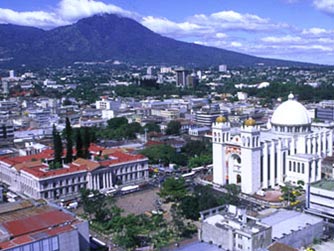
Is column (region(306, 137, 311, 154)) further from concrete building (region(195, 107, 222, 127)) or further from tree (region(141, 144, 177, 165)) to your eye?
concrete building (region(195, 107, 222, 127))

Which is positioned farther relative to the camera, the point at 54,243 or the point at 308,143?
the point at 308,143

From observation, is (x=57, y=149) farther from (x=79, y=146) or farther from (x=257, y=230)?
(x=257, y=230)

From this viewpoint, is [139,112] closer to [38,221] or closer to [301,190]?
[301,190]

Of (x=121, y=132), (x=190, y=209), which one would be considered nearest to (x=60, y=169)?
(x=190, y=209)

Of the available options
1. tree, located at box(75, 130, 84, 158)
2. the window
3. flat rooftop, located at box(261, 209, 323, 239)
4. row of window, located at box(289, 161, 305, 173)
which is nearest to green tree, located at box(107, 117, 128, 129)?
tree, located at box(75, 130, 84, 158)

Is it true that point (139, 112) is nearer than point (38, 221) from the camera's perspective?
No

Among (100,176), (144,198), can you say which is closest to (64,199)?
(100,176)
